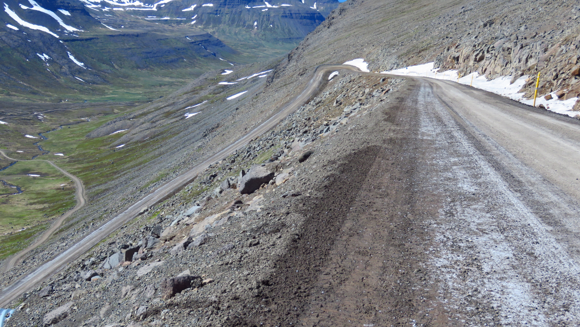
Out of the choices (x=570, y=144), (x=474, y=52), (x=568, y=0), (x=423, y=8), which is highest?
(x=423, y=8)

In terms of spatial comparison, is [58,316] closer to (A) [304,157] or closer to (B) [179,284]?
(B) [179,284]

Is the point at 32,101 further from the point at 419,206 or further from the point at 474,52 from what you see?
the point at 419,206

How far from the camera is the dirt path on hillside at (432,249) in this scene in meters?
5.09

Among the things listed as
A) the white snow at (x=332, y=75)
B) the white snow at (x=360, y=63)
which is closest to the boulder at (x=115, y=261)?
the white snow at (x=332, y=75)

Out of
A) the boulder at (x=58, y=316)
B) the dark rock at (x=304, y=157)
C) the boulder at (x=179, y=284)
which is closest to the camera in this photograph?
the boulder at (x=179, y=284)

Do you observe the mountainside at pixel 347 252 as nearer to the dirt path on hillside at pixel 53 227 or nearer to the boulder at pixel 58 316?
the boulder at pixel 58 316

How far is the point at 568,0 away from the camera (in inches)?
1406

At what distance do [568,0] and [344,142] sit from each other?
37836mm

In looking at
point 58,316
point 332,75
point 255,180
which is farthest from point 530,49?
point 58,316

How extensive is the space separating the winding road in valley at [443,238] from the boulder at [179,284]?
69.2 inches

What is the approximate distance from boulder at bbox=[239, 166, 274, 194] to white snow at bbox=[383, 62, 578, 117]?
1470cm

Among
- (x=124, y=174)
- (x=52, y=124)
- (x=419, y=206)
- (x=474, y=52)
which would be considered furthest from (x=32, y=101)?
(x=419, y=206)

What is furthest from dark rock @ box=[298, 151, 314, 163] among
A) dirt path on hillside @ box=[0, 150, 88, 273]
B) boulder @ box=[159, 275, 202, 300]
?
dirt path on hillside @ box=[0, 150, 88, 273]

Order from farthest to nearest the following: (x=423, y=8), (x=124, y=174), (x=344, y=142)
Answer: (x=423, y=8) → (x=124, y=174) → (x=344, y=142)
